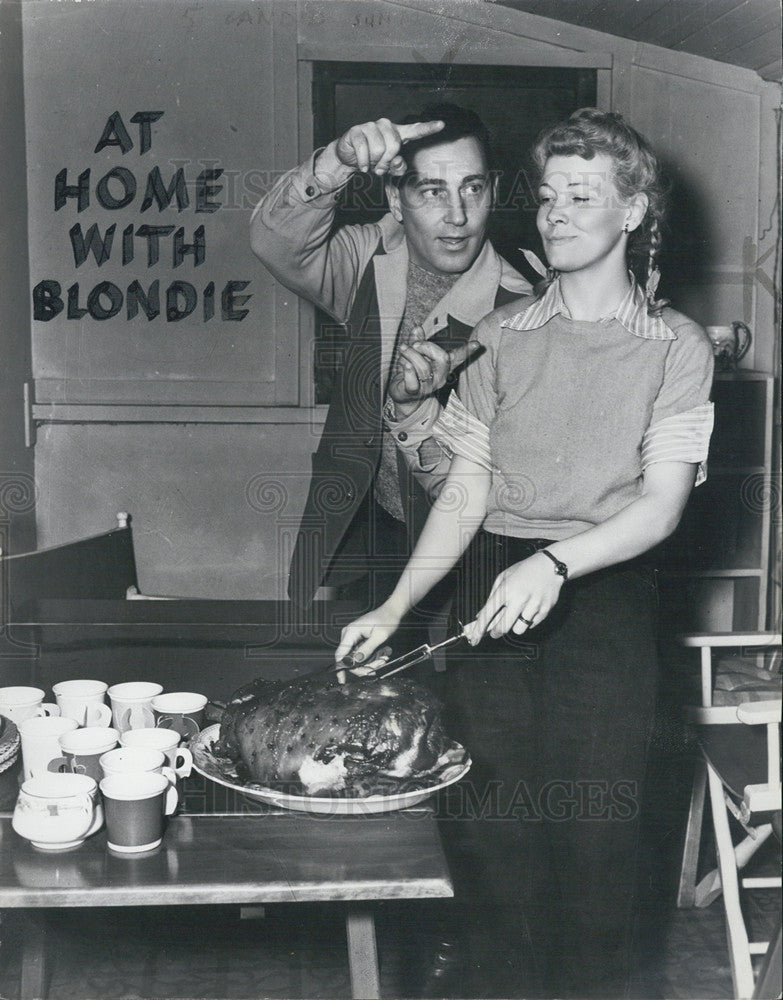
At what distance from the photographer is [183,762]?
51.3 inches

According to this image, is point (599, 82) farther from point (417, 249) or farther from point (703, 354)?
point (703, 354)

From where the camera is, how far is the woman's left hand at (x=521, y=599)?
153 cm

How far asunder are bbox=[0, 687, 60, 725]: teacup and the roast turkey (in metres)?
0.36

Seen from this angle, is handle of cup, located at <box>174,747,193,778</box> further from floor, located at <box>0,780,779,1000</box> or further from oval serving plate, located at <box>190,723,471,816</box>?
floor, located at <box>0,780,779,1000</box>

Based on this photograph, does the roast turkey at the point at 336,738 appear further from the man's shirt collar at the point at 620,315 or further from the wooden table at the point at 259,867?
the man's shirt collar at the point at 620,315

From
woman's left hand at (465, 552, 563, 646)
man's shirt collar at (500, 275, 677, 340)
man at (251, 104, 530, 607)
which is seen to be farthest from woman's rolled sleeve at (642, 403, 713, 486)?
man at (251, 104, 530, 607)

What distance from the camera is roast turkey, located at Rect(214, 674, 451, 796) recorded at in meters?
1.20

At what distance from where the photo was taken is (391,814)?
122 centimetres

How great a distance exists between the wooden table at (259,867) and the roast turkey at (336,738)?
0.18 feet

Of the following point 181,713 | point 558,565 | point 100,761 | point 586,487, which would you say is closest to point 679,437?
point 586,487

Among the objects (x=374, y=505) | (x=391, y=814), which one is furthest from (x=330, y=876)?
(x=374, y=505)

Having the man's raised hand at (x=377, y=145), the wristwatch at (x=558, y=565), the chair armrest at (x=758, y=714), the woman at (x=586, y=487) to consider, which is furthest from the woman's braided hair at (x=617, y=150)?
the chair armrest at (x=758, y=714)

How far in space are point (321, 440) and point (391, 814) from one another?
3.20ft

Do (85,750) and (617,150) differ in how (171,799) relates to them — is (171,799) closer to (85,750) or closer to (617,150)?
(85,750)
